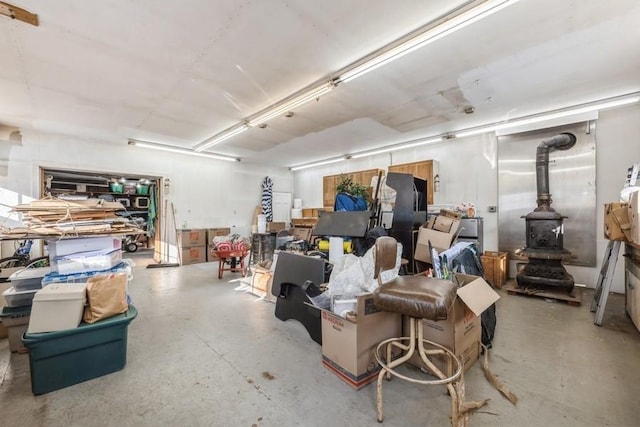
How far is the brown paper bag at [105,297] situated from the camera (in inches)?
82.0

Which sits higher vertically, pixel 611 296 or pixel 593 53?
pixel 593 53

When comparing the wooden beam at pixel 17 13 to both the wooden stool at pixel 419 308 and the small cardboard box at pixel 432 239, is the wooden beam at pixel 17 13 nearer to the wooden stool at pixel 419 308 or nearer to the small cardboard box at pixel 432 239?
the wooden stool at pixel 419 308

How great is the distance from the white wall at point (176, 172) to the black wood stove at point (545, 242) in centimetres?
711

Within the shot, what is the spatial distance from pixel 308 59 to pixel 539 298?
15.2 ft

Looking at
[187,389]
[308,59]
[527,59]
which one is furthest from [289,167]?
[187,389]

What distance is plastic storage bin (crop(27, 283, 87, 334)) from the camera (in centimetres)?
190

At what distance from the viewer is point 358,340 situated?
6.30 feet

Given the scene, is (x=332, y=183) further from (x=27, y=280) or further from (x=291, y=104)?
(x=27, y=280)

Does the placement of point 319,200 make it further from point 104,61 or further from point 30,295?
point 30,295

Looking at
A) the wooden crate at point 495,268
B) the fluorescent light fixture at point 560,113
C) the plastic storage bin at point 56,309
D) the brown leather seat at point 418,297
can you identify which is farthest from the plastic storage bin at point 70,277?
the fluorescent light fixture at point 560,113

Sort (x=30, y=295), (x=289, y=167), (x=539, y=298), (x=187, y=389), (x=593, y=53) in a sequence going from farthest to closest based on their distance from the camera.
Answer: (x=289, y=167), (x=539, y=298), (x=593, y=53), (x=30, y=295), (x=187, y=389)

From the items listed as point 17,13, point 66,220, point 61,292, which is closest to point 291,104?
point 17,13

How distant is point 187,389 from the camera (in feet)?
6.42

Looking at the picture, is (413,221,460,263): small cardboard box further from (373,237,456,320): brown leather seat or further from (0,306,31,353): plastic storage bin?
(0,306,31,353): plastic storage bin
